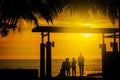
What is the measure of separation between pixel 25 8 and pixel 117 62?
26.2ft

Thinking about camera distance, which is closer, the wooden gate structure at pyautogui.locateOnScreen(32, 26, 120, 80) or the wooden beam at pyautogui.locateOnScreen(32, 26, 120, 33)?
the wooden gate structure at pyautogui.locateOnScreen(32, 26, 120, 80)

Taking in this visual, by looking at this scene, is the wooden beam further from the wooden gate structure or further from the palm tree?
the palm tree

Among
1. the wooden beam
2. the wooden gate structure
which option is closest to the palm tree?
the wooden gate structure

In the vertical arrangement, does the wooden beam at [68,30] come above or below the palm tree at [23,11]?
below

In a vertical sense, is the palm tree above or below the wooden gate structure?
above

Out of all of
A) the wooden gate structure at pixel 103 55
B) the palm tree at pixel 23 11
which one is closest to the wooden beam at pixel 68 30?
the wooden gate structure at pixel 103 55

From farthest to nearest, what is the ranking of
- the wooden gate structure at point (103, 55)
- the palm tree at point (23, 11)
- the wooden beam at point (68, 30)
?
the palm tree at point (23, 11) < the wooden beam at point (68, 30) < the wooden gate structure at point (103, 55)

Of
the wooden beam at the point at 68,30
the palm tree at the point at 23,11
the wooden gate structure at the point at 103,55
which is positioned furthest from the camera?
the palm tree at the point at 23,11

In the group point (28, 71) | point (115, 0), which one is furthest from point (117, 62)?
point (115, 0)

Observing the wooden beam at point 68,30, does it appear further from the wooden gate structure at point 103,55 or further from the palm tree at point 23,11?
the palm tree at point 23,11

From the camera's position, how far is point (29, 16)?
24828mm

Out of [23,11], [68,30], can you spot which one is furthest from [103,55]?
[23,11]

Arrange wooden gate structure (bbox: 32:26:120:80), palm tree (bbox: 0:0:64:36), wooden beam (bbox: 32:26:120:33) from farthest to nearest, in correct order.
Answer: palm tree (bbox: 0:0:64:36)
wooden beam (bbox: 32:26:120:33)
wooden gate structure (bbox: 32:26:120:80)

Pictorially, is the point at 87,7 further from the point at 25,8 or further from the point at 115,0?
the point at 25,8
